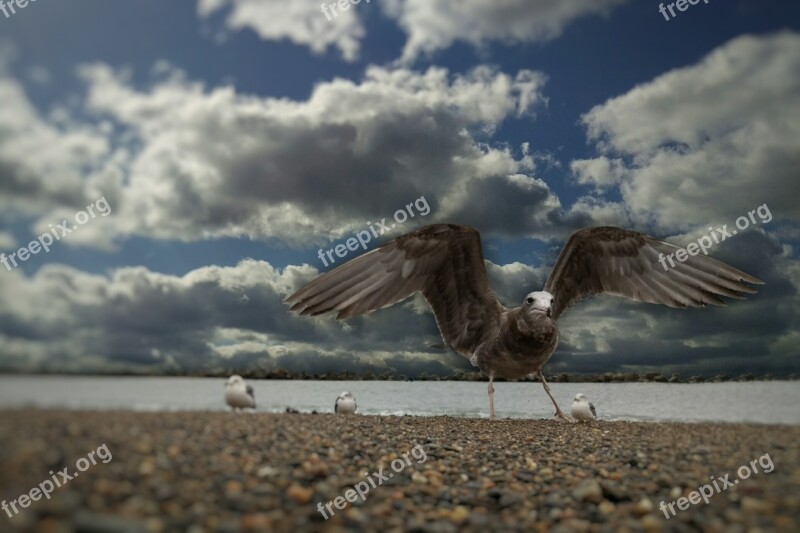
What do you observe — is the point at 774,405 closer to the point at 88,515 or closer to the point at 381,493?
the point at 381,493

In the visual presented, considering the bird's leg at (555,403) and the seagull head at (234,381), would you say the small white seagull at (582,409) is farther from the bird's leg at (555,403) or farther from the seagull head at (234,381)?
the seagull head at (234,381)

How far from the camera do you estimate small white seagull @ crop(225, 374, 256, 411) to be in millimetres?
4254

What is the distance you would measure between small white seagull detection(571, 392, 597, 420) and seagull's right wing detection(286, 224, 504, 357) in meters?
1.78

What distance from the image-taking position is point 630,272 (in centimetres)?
668

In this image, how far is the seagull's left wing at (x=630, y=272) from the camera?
243 inches

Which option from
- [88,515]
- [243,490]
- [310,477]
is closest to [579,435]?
[310,477]

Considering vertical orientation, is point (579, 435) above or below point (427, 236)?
below

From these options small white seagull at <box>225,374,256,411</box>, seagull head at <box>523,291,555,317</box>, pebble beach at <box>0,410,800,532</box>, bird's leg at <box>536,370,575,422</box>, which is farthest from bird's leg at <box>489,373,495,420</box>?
small white seagull at <box>225,374,256,411</box>

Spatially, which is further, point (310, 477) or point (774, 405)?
point (774, 405)

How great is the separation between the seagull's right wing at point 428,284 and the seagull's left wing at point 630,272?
0.92m

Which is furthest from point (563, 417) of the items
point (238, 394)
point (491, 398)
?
point (238, 394)

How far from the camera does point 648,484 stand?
3689 millimetres

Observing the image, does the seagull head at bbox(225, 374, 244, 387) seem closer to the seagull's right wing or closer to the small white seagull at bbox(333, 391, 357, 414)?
the seagull's right wing

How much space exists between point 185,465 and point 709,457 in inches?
133
